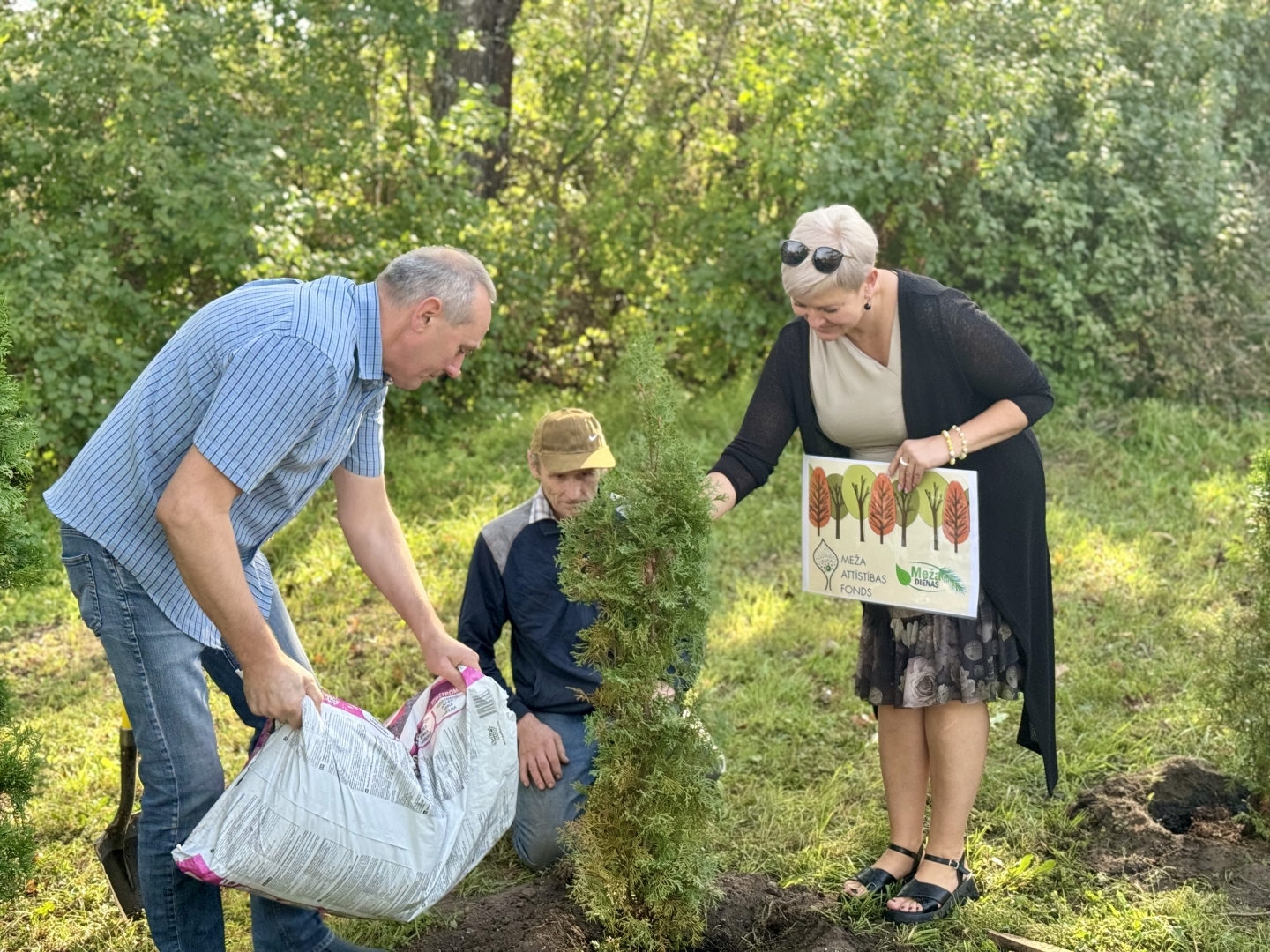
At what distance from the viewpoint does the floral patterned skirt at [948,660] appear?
3502 millimetres

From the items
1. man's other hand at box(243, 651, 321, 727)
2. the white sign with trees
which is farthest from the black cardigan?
man's other hand at box(243, 651, 321, 727)

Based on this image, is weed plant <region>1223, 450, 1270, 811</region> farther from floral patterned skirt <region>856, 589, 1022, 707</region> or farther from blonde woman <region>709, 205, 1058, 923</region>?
floral patterned skirt <region>856, 589, 1022, 707</region>

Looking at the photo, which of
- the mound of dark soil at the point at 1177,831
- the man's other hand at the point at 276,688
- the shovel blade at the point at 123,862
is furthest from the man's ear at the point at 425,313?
the mound of dark soil at the point at 1177,831

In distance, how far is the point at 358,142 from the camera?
7.99m

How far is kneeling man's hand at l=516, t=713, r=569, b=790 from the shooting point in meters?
3.98

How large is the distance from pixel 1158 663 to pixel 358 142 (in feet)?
18.1

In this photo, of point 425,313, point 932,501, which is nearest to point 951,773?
point 932,501

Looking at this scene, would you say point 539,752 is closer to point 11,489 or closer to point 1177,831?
point 11,489

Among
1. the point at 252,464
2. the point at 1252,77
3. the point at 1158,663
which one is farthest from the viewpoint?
the point at 1252,77

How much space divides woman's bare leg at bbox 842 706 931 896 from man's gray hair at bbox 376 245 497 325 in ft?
5.71

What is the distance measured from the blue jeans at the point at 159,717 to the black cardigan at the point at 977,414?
1.53 m

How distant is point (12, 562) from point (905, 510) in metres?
2.26

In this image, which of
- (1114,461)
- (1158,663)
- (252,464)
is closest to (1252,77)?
(1114,461)

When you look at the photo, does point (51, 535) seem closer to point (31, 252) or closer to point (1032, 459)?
point (31, 252)
